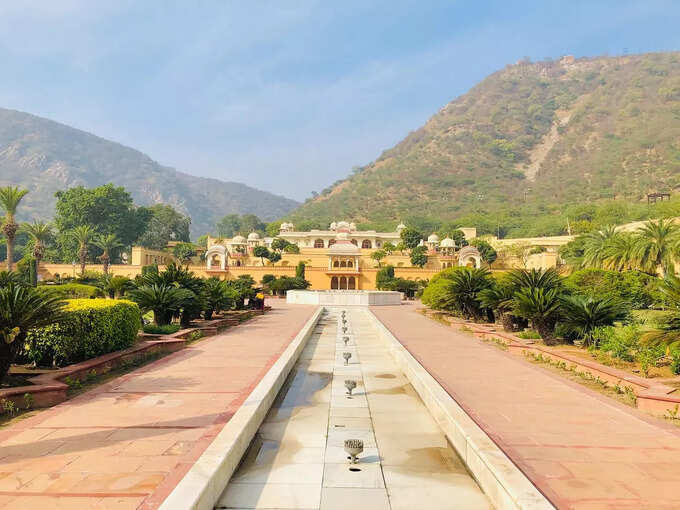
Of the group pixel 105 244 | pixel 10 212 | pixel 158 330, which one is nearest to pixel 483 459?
pixel 158 330

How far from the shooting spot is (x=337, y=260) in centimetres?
5900

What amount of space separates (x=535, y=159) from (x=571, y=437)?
170782mm

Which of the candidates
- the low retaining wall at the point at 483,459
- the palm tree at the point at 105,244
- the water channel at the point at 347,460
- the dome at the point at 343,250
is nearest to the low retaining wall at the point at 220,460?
the water channel at the point at 347,460

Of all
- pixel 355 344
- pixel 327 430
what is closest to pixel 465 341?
pixel 355 344

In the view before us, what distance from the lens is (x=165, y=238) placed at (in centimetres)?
9562

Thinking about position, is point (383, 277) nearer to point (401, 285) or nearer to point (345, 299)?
point (401, 285)

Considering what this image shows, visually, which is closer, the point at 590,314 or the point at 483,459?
the point at 483,459

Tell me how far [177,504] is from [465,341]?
11.7m

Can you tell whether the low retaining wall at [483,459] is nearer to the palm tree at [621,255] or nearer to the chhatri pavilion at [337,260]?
the palm tree at [621,255]

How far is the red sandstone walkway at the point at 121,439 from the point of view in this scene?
4055mm

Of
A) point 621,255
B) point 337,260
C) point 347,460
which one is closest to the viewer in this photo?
point 347,460

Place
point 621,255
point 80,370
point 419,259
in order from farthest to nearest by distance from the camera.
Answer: point 419,259
point 621,255
point 80,370

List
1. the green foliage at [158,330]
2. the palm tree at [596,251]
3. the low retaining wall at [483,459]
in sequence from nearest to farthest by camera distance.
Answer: the low retaining wall at [483,459] < the green foliage at [158,330] < the palm tree at [596,251]

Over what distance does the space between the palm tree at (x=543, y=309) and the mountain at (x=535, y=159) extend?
8692cm
